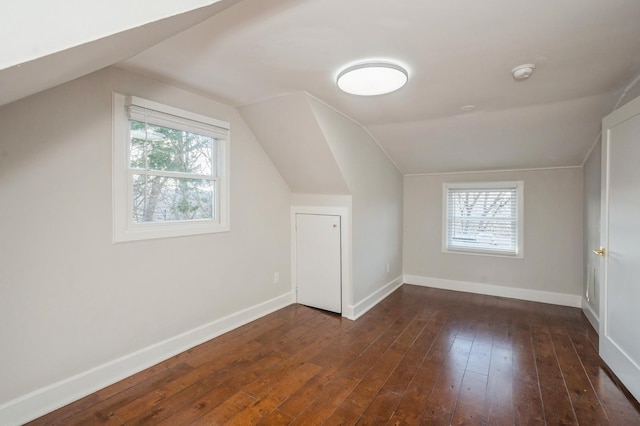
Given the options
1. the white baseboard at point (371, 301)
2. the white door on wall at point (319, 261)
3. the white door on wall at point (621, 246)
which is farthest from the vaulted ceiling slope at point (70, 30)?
the white baseboard at point (371, 301)

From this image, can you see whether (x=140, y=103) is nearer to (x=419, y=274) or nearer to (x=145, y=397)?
(x=145, y=397)

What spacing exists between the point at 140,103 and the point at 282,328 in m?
2.44

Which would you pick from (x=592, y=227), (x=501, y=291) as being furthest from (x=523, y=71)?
(x=501, y=291)

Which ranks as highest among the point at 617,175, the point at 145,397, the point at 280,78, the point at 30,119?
the point at 280,78

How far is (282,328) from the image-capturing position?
3.16 m

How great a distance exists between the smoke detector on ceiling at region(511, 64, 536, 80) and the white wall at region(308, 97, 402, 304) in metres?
1.56

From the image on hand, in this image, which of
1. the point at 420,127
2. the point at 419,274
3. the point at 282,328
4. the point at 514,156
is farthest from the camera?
the point at 419,274

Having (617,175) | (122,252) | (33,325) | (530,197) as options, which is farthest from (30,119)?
(530,197)

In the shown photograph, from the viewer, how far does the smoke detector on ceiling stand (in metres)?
2.03

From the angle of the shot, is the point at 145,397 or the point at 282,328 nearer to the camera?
the point at 145,397

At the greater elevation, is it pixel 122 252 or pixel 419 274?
pixel 122 252

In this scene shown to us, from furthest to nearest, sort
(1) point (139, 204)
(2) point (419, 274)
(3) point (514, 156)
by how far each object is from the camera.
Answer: (2) point (419, 274) → (3) point (514, 156) → (1) point (139, 204)

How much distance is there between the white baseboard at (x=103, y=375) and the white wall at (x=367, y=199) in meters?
1.57

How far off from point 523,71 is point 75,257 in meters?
3.33
